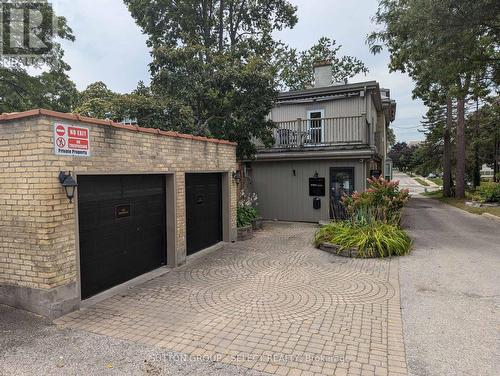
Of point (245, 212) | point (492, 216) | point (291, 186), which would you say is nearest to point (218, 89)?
point (245, 212)

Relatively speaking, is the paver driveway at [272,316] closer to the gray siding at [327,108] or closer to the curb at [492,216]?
the gray siding at [327,108]

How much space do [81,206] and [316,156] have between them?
9261 mm

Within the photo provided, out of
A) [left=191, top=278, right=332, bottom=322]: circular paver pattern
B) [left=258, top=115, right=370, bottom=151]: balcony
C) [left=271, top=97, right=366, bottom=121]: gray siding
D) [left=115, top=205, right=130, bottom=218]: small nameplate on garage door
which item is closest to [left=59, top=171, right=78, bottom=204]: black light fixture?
[left=115, top=205, right=130, bottom=218]: small nameplate on garage door

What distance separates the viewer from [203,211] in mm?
8719

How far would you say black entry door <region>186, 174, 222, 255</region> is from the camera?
26.5ft

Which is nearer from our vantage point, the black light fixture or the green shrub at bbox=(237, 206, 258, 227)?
the black light fixture

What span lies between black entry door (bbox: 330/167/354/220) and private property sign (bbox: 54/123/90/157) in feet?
31.6

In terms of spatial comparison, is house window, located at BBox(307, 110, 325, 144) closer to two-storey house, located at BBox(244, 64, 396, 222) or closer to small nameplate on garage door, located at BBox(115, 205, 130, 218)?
two-storey house, located at BBox(244, 64, 396, 222)

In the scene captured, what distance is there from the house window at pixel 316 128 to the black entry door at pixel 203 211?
5912mm

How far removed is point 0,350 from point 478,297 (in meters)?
6.47

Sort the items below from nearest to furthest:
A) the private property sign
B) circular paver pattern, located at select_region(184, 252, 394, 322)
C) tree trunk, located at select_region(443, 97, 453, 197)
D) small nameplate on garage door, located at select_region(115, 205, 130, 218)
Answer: the private property sign
circular paver pattern, located at select_region(184, 252, 394, 322)
small nameplate on garage door, located at select_region(115, 205, 130, 218)
tree trunk, located at select_region(443, 97, 453, 197)

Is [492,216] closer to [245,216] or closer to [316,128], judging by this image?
[316,128]

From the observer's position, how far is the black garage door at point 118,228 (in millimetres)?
5262

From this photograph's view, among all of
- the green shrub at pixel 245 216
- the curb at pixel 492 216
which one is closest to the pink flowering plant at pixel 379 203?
the green shrub at pixel 245 216
